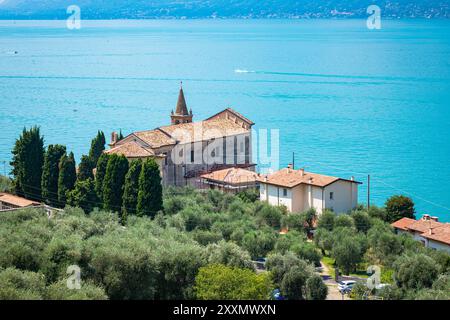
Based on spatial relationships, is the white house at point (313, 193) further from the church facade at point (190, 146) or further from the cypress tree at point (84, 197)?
the cypress tree at point (84, 197)

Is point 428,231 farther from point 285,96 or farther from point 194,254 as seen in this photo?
point 285,96

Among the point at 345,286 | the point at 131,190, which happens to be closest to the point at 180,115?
the point at 131,190

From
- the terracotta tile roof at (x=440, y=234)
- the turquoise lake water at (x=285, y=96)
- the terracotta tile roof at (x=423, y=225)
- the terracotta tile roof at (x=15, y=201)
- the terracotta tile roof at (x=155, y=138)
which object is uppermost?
the turquoise lake water at (x=285, y=96)

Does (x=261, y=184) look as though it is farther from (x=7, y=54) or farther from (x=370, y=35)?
(x=370, y=35)

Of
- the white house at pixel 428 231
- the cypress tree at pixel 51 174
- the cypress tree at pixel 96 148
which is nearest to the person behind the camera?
the white house at pixel 428 231

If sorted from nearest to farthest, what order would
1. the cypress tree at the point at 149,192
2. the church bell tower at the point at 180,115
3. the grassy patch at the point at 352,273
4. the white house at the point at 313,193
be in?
the grassy patch at the point at 352,273
the cypress tree at the point at 149,192
the white house at the point at 313,193
the church bell tower at the point at 180,115

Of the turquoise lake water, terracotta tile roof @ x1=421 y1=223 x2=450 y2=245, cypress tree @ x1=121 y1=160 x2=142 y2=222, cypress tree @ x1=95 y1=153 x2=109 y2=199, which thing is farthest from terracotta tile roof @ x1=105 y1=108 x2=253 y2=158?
terracotta tile roof @ x1=421 y1=223 x2=450 y2=245

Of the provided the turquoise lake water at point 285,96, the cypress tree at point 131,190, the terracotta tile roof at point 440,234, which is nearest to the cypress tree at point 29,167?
the cypress tree at point 131,190
